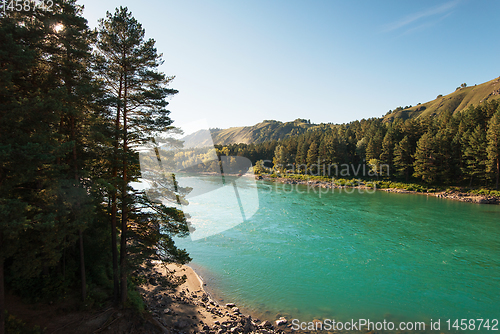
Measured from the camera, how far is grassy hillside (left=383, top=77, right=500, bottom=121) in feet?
441

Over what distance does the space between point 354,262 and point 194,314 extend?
10872 millimetres

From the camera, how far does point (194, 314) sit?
32.6ft

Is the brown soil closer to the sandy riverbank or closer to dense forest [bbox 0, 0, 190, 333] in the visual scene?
dense forest [bbox 0, 0, 190, 333]

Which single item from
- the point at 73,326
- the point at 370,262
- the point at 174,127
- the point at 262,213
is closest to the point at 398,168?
the point at 262,213

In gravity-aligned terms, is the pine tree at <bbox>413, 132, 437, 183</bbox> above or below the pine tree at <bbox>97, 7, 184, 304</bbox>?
below

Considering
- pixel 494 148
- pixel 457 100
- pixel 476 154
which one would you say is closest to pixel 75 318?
pixel 494 148

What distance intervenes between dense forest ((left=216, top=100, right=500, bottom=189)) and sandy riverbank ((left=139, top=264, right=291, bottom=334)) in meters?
45.1

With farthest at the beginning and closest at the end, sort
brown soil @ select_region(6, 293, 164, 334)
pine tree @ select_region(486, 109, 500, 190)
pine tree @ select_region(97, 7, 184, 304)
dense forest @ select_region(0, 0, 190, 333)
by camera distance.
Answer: pine tree @ select_region(486, 109, 500, 190) < pine tree @ select_region(97, 7, 184, 304) < brown soil @ select_region(6, 293, 164, 334) < dense forest @ select_region(0, 0, 190, 333)

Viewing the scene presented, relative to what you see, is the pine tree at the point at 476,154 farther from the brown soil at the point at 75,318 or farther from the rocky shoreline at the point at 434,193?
the brown soil at the point at 75,318

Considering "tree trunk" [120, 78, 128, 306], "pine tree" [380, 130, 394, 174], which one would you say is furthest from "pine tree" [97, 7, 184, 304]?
"pine tree" [380, 130, 394, 174]

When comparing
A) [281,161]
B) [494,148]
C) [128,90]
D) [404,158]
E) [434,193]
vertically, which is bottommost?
[434,193]

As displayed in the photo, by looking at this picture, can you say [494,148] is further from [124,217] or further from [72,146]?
[72,146]

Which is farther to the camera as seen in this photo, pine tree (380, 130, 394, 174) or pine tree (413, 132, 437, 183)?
pine tree (380, 130, 394, 174)

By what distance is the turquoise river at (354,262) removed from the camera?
36.8ft
